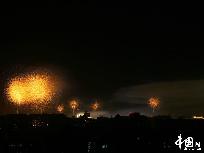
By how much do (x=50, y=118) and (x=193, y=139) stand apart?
2487 centimetres

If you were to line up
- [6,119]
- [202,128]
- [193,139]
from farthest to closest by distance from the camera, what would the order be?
[6,119] → [202,128] → [193,139]

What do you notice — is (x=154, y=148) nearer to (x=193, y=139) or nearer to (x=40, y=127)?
(x=193, y=139)

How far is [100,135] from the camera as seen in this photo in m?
71.0

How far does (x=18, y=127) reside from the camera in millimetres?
72562

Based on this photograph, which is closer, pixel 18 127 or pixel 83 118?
pixel 18 127

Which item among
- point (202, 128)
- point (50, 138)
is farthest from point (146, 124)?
point (50, 138)

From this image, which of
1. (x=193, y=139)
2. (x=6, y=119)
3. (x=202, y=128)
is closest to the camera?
(x=193, y=139)

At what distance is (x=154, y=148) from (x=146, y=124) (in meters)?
5.53

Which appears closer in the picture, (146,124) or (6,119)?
(146,124)

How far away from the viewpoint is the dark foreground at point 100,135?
223ft

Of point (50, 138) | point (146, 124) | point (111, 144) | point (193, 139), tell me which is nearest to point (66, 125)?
point (50, 138)

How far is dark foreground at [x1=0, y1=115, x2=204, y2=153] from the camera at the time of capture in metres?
68.0

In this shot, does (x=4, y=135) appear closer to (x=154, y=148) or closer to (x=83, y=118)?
(x=83, y=118)

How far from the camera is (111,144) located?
2707 inches
